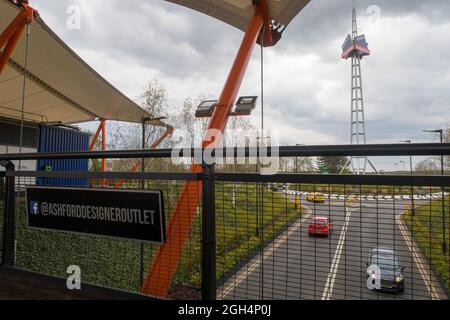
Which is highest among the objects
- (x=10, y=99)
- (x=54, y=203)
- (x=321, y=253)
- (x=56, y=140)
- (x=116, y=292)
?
(x=10, y=99)

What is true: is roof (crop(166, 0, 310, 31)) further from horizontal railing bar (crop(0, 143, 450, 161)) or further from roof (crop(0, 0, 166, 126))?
horizontal railing bar (crop(0, 143, 450, 161))

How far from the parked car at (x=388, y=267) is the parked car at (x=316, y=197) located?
32 centimetres

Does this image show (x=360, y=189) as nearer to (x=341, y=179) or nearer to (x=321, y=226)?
(x=341, y=179)

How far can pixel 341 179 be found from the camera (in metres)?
1.40

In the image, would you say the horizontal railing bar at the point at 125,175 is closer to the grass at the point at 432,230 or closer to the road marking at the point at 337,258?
the road marking at the point at 337,258

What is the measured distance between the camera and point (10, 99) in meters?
15.6

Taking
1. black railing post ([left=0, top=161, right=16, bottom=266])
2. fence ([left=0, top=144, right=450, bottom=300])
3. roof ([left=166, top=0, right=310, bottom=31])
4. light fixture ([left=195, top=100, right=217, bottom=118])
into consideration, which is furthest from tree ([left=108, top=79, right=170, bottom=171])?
fence ([left=0, top=144, right=450, bottom=300])

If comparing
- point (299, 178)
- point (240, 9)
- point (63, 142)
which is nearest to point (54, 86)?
point (63, 142)

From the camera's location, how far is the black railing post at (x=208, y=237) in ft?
5.44

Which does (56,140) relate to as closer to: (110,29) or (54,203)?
(110,29)

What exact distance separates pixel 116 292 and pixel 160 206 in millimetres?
676

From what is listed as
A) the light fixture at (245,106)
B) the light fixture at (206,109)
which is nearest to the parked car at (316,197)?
the light fixture at (245,106)

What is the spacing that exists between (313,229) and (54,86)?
16223 millimetres
